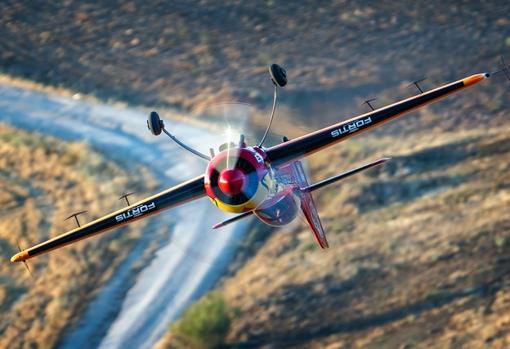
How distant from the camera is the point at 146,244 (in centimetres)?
4272

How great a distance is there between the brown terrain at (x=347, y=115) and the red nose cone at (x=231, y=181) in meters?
16.0

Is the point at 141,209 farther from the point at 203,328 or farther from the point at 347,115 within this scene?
the point at 347,115

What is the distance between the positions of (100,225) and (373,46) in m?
33.2

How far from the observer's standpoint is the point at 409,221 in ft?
141

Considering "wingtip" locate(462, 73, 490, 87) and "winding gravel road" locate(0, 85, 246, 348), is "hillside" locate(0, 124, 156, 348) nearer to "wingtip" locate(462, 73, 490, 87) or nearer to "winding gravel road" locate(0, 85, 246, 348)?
"winding gravel road" locate(0, 85, 246, 348)

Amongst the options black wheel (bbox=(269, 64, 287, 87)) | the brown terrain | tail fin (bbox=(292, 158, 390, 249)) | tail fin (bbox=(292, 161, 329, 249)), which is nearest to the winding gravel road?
the brown terrain

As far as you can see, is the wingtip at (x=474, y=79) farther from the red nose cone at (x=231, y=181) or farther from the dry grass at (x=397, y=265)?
the dry grass at (x=397, y=265)

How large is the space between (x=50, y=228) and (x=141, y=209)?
1844cm

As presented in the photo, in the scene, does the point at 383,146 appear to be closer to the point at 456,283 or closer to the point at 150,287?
the point at 456,283

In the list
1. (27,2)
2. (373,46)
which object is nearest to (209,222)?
(373,46)

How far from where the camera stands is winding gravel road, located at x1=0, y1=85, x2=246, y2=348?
38.7 m

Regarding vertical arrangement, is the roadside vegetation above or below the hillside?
below

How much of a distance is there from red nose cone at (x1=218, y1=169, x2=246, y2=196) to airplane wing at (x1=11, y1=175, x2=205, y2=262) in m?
2.45

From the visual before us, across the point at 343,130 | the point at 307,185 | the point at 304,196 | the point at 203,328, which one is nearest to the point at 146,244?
the point at 203,328
